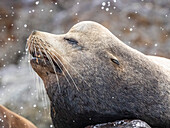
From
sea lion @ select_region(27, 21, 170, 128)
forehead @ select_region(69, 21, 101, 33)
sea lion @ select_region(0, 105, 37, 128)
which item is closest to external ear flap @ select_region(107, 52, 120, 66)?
sea lion @ select_region(27, 21, 170, 128)

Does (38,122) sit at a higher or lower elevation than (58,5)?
Result: lower

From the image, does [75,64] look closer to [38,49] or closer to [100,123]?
[38,49]

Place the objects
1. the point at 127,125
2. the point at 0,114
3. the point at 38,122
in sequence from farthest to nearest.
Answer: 1. the point at 38,122
2. the point at 0,114
3. the point at 127,125

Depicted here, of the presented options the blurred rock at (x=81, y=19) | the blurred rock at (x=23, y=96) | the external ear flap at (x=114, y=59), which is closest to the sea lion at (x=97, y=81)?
the external ear flap at (x=114, y=59)

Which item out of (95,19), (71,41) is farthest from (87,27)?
(95,19)

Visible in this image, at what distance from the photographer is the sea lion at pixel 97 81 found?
8.72 feet

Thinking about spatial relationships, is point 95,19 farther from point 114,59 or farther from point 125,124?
point 125,124

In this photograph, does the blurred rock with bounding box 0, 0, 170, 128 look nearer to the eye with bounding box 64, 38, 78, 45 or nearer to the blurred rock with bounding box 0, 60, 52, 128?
the blurred rock with bounding box 0, 60, 52, 128

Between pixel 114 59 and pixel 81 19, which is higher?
pixel 81 19

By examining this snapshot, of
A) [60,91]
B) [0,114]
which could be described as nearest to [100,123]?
[60,91]

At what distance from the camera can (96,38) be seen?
2.82 metres

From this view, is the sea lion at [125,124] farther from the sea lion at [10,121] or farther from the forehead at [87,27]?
the sea lion at [10,121]

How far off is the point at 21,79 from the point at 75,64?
4580 mm

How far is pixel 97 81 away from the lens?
2.67 m
